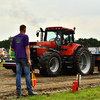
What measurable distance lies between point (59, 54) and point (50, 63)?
68 cm

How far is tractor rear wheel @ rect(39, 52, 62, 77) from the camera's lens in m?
10.5

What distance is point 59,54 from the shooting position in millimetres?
11484

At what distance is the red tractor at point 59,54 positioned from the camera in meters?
10.7

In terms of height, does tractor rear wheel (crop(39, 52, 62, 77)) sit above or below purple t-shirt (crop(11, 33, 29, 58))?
below

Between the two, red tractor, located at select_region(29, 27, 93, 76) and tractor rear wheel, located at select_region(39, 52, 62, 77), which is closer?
tractor rear wheel, located at select_region(39, 52, 62, 77)

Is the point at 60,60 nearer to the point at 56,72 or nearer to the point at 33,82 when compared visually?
the point at 56,72

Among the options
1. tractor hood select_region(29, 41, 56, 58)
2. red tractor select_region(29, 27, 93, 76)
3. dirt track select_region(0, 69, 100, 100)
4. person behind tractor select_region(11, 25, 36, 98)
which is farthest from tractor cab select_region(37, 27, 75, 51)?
person behind tractor select_region(11, 25, 36, 98)

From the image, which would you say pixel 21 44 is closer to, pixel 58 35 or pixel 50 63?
pixel 50 63

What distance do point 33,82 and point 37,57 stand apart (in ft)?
17.3

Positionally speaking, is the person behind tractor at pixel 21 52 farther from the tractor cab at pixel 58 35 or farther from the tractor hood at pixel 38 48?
the tractor cab at pixel 58 35

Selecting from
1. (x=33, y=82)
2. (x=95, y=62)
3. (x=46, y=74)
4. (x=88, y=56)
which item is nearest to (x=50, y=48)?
(x=46, y=74)

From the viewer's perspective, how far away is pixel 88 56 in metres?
13.1

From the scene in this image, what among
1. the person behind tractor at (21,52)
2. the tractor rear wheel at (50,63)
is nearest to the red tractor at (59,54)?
the tractor rear wheel at (50,63)

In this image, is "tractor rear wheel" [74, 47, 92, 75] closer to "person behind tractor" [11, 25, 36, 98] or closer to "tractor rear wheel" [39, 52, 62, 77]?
"tractor rear wheel" [39, 52, 62, 77]
